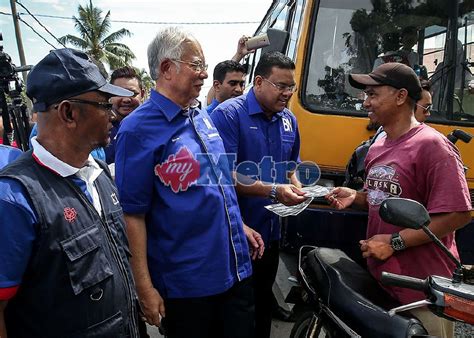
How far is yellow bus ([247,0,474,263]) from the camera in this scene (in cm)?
319

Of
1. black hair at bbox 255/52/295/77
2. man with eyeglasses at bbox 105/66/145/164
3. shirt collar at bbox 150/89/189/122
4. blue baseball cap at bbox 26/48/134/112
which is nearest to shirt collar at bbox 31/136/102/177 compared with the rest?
blue baseball cap at bbox 26/48/134/112

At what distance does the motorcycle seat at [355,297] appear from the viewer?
1.71 m

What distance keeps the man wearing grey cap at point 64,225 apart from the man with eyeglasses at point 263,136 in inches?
41.0

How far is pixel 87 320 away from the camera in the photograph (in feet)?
4.30

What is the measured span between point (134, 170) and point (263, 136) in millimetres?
1035

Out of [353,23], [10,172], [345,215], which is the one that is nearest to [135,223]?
[10,172]

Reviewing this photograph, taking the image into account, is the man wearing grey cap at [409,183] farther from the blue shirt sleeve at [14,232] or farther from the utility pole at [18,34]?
the utility pole at [18,34]

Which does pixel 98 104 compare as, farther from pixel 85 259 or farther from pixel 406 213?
pixel 406 213

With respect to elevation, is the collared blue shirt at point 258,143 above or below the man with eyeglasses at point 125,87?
below

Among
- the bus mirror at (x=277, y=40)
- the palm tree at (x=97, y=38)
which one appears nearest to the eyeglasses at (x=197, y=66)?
the bus mirror at (x=277, y=40)

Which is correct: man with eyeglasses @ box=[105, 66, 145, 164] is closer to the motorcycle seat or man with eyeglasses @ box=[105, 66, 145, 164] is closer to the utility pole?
the motorcycle seat

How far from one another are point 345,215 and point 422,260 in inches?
43.0


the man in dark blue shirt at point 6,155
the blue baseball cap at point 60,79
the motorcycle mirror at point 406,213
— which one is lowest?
the motorcycle mirror at point 406,213

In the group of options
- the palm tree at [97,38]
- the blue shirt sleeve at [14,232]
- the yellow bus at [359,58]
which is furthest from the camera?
the palm tree at [97,38]
